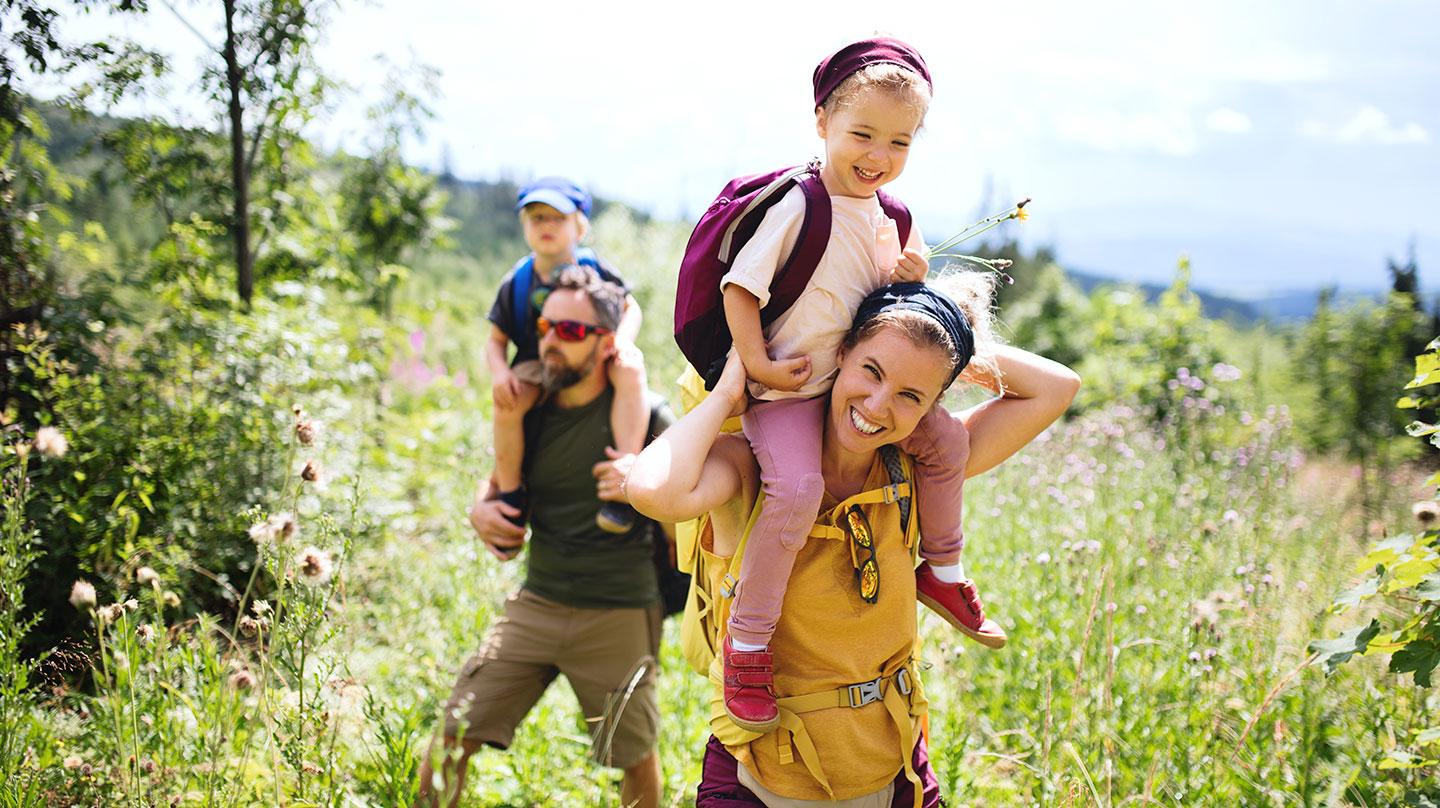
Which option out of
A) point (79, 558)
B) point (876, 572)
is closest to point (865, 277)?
point (876, 572)

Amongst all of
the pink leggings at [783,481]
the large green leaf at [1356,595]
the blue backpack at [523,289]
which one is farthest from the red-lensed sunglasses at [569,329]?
the large green leaf at [1356,595]

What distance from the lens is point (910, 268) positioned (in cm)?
175

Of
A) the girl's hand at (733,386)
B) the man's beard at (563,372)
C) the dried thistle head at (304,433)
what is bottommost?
the dried thistle head at (304,433)

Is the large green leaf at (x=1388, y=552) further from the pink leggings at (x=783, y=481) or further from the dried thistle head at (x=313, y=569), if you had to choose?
the dried thistle head at (x=313, y=569)

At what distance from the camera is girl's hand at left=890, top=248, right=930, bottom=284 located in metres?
1.74

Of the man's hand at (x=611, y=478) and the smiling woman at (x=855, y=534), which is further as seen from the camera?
the man's hand at (x=611, y=478)

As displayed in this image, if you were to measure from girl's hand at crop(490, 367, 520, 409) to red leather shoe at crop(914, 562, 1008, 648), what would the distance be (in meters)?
1.65

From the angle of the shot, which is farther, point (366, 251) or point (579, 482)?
point (366, 251)

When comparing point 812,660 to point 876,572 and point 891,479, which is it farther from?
point 891,479

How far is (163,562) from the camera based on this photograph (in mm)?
3098

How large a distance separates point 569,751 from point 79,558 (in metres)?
2.17

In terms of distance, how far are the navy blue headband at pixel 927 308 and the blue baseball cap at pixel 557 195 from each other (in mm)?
2285

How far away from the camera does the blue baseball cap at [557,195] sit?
3604mm

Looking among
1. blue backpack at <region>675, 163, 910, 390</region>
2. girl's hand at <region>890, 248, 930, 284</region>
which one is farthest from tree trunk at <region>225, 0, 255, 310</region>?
girl's hand at <region>890, 248, 930, 284</region>
